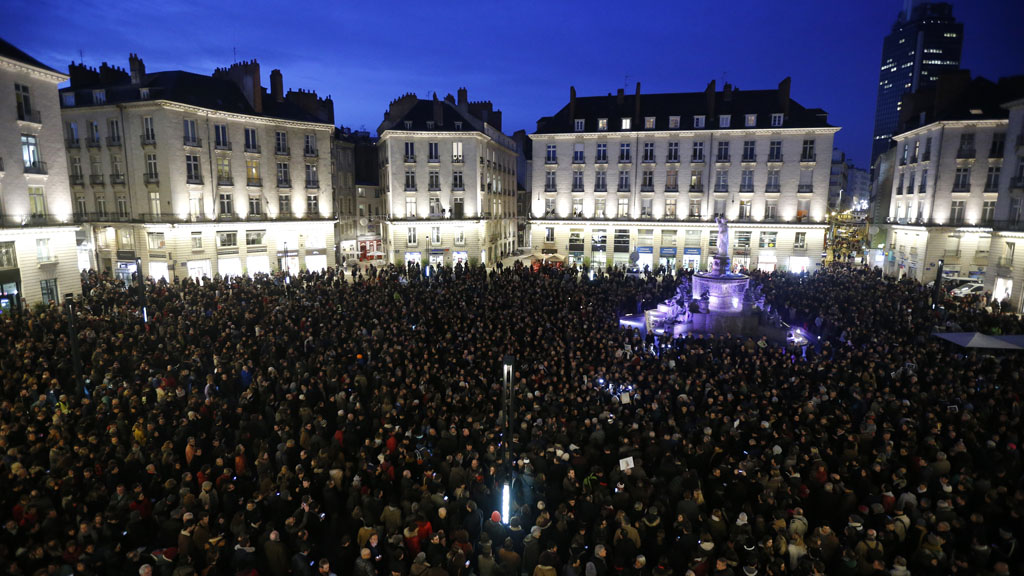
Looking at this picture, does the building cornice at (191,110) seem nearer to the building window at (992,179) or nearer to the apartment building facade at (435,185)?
the apartment building facade at (435,185)

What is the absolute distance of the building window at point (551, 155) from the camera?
45969 mm

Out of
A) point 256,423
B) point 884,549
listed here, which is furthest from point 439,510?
point 884,549

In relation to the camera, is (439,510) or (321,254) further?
(321,254)

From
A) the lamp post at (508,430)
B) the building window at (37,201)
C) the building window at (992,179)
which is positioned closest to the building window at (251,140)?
the building window at (37,201)

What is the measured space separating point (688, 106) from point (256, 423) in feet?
139

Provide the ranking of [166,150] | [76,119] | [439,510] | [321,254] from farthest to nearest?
[321,254] < [76,119] < [166,150] < [439,510]

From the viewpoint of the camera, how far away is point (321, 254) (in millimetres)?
42531

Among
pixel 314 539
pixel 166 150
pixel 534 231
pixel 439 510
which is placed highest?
pixel 166 150

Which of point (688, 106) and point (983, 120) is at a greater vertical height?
point (688, 106)

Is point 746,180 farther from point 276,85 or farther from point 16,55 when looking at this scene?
point 16,55

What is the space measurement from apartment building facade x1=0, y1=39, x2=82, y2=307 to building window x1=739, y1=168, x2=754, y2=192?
1737 inches

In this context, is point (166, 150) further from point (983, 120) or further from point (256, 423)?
point (983, 120)

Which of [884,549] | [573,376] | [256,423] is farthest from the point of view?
[573,376]

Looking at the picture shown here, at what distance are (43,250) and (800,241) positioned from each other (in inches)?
1922
